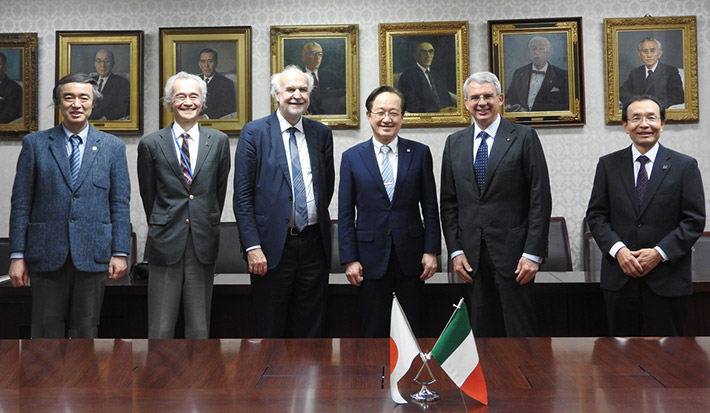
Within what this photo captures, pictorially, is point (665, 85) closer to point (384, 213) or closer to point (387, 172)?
point (387, 172)

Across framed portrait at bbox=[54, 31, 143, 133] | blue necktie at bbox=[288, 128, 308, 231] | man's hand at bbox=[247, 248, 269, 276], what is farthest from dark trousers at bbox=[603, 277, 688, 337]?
framed portrait at bbox=[54, 31, 143, 133]

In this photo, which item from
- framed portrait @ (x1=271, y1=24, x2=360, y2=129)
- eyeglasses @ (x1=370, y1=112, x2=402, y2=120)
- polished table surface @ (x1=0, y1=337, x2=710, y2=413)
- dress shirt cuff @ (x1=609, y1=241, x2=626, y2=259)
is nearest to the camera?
polished table surface @ (x1=0, y1=337, x2=710, y2=413)

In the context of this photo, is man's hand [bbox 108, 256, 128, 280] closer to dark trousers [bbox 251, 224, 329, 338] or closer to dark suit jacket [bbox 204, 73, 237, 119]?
dark trousers [bbox 251, 224, 329, 338]

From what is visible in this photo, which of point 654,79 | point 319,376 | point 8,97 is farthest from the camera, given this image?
point 8,97

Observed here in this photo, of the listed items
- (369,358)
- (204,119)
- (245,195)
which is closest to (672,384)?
(369,358)

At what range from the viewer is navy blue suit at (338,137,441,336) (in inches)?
120

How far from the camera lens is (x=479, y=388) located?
1400 mm

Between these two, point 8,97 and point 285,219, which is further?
point 8,97

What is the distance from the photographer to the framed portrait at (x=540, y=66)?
16.7 ft

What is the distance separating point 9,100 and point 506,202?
424cm

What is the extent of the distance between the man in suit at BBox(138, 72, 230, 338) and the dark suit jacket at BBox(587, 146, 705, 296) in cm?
183

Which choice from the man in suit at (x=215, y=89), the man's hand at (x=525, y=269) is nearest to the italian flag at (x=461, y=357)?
the man's hand at (x=525, y=269)

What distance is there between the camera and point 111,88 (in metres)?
5.23

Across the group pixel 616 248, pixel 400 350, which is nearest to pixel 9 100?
pixel 616 248
